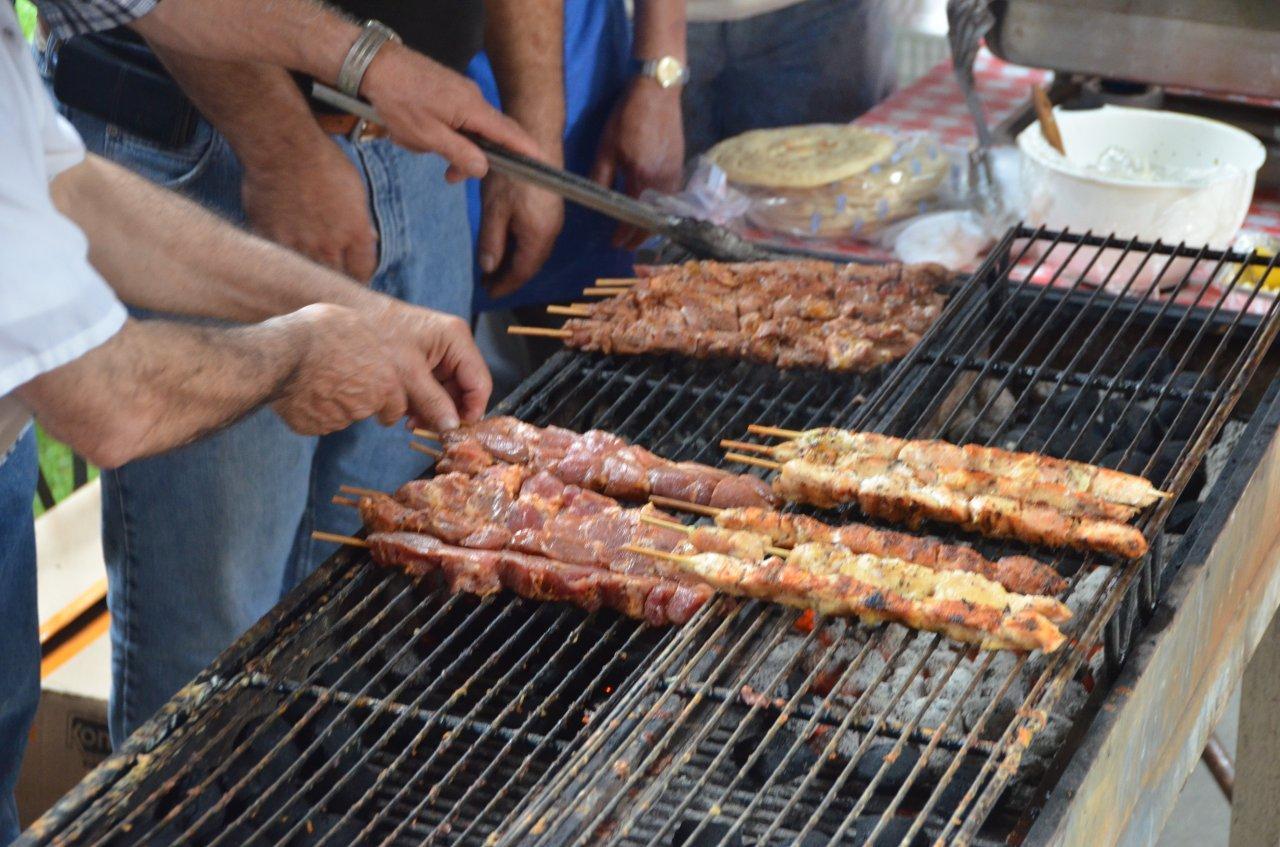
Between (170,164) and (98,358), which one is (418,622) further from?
(170,164)

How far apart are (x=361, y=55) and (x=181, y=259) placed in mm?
782

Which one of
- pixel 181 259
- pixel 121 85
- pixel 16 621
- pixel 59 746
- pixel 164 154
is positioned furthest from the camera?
pixel 59 746

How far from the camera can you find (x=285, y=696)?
2.51 meters

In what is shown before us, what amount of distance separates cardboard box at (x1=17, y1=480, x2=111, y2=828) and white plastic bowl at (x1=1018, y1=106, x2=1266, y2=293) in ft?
11.5

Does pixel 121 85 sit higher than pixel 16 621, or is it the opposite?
pixel 121 85

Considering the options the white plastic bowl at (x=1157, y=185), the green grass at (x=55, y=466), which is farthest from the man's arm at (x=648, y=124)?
the green grass at (x=55, y=466)

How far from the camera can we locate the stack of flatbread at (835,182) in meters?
4.61

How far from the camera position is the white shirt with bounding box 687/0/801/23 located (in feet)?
19.4

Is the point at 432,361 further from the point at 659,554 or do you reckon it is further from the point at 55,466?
the point at 55,466

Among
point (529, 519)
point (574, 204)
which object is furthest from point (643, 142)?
point (529, 519)

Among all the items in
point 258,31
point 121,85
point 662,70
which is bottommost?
point 662,70

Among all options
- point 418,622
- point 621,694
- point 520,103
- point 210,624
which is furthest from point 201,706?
point 520,103

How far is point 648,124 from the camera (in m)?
4.86

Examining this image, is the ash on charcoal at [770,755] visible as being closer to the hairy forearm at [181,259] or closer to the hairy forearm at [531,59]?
the hairy forearm at [181,259]
